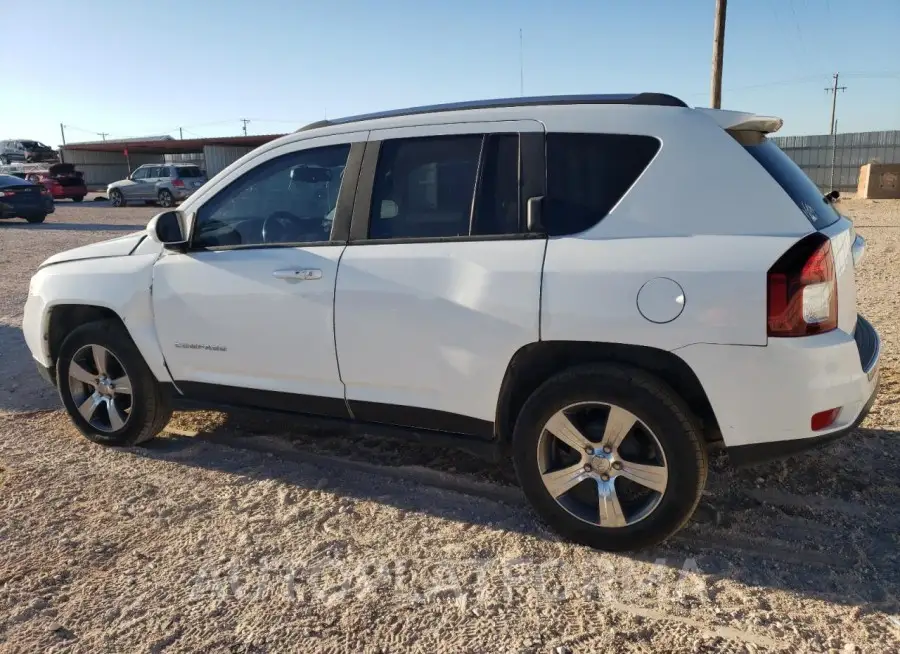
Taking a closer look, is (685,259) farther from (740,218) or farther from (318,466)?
(318,466)

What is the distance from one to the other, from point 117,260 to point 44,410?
1655 millimetres

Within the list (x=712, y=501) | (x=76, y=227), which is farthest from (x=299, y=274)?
(x=76, y=227)

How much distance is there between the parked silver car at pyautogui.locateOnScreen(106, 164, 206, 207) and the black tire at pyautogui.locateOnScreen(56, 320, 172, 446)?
81.9 feet

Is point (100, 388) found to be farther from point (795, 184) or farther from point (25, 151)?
point (25, 151)

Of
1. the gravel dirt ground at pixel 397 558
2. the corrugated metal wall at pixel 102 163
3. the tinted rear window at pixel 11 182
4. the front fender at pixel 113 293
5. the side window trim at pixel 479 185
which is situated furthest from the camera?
the corrugated metal wall at pixel 102 163

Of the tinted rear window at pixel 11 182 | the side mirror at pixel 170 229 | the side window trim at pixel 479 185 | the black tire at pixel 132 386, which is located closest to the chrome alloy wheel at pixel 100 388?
the black tire at pixel 132 386

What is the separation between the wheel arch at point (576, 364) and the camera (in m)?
2.81

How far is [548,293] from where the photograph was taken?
291 centimetres

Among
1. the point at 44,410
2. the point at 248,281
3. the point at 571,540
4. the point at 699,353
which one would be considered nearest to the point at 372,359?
the point at 248,281

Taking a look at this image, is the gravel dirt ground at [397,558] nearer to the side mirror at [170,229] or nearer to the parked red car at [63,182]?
the side mirror at [170,229]

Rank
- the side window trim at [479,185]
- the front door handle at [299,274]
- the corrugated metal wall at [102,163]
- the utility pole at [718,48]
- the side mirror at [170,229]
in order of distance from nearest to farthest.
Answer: the side window trim at [479,185] → the front door handle at [299,274] → the side mirror at [170,229] → the utility pole at [718,48] → the corrugated metal wall at [102,163]

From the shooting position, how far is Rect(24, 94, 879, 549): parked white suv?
8.82ft

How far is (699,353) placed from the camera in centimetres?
270

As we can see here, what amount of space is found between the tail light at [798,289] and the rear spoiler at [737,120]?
576mm
